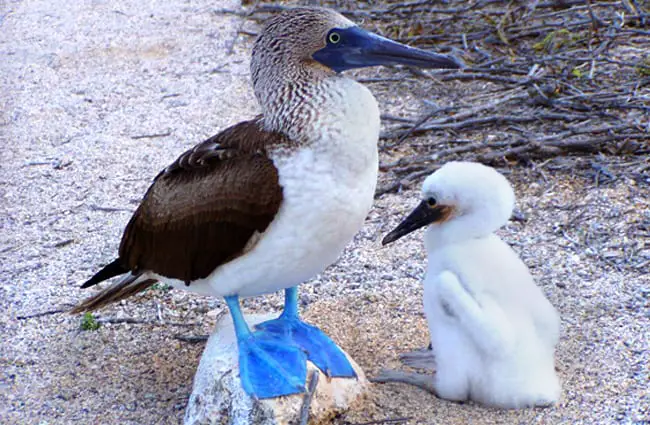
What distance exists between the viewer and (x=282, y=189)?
9.60 feet

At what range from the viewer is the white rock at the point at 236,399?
10.3 feet

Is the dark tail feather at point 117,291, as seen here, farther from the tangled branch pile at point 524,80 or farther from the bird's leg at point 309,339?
the tangled branch pile at point 524,80

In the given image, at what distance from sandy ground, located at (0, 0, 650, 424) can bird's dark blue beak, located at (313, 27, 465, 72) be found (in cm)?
121

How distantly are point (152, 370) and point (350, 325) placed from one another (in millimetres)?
847

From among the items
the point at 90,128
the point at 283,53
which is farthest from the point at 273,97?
the point at 90,128

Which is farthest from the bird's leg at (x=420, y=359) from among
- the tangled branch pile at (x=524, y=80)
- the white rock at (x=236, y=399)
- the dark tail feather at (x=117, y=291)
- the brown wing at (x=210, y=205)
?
the tangled branch pile at (x=524, y=80)

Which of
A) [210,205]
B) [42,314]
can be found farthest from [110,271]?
[210,205]

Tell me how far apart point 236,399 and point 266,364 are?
0.16 metres

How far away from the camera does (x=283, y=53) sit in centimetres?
313

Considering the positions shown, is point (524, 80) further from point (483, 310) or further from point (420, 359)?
point (483, 310)

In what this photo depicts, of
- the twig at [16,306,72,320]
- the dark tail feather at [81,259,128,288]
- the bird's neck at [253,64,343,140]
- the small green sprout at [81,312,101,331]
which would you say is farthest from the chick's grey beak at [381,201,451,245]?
the twig at [16,306,72,320]

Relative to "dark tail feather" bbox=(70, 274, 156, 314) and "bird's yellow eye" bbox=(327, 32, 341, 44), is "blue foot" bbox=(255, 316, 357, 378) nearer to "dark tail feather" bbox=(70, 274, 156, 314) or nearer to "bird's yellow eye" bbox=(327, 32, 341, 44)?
"dark tail feather" bbox=(70, 274, 156, 314)

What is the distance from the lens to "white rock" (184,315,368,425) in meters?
3.12

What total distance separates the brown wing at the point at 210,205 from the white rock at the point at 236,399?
31cm
